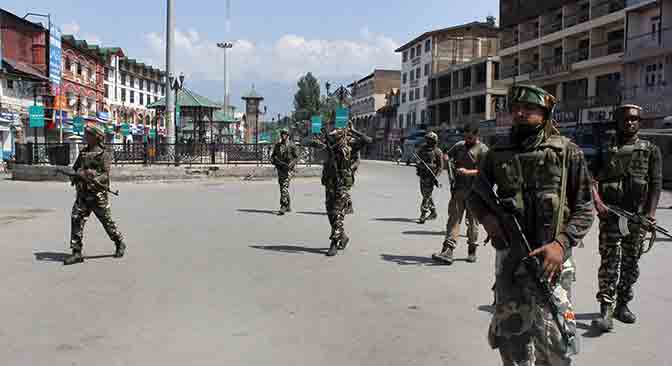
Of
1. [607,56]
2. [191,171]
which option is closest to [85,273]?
[191,171]

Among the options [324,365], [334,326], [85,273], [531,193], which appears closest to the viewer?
[531,193]

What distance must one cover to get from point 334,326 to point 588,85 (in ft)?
118

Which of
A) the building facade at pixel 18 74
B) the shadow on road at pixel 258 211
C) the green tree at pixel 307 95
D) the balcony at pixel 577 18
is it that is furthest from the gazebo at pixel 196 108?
the green tree at pixel 307 95

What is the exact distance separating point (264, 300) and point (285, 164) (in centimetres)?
693

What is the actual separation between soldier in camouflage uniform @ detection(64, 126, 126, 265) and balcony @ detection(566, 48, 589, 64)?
35.5 metres

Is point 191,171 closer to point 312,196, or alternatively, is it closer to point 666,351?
point 312,196

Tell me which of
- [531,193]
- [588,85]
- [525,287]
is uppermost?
[588,85]

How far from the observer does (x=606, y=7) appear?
35.0 metres

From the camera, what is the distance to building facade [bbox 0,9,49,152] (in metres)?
33.5

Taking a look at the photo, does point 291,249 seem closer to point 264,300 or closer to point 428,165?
point 264,300

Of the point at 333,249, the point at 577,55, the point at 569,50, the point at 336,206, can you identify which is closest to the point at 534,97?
the point at 336,206

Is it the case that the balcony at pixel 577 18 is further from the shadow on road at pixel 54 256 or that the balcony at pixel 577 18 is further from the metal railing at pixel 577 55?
the shadow on road at pixel 54 256

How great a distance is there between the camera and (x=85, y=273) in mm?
6453

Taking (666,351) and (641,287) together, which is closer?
(666,351)
